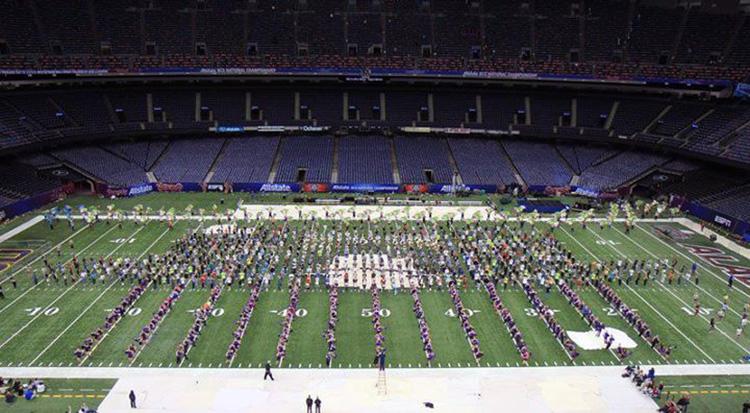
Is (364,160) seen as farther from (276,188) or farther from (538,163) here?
(538,163)

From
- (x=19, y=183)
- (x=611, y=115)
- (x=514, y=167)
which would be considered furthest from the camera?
(x=611, y=115)

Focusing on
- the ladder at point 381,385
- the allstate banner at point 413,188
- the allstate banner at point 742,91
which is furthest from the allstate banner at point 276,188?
the allstate banner at point 742,91

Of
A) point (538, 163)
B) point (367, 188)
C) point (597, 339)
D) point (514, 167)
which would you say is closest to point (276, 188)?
point (367, 188)

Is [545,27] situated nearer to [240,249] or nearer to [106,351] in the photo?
[240,249]

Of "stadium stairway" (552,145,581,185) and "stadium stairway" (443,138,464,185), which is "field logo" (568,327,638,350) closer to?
"stadium stairway" (443,138,464,185)

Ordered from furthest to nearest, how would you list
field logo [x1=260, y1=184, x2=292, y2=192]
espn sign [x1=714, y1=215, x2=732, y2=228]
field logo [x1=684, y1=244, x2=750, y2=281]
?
field logo [x1=260, y1=184, x2=292, y2=192], espn sign [x1=714, y1=215, x2=732, y2=228], field logo [x1=684, y1=244, x2=750, y2=281]

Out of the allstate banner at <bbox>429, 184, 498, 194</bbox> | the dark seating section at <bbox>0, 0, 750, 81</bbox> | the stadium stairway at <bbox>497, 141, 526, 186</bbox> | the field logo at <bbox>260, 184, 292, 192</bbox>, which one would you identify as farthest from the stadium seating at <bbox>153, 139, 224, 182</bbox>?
the stadium stairway at <bbox>497, 141, 526, 186</bbox>
